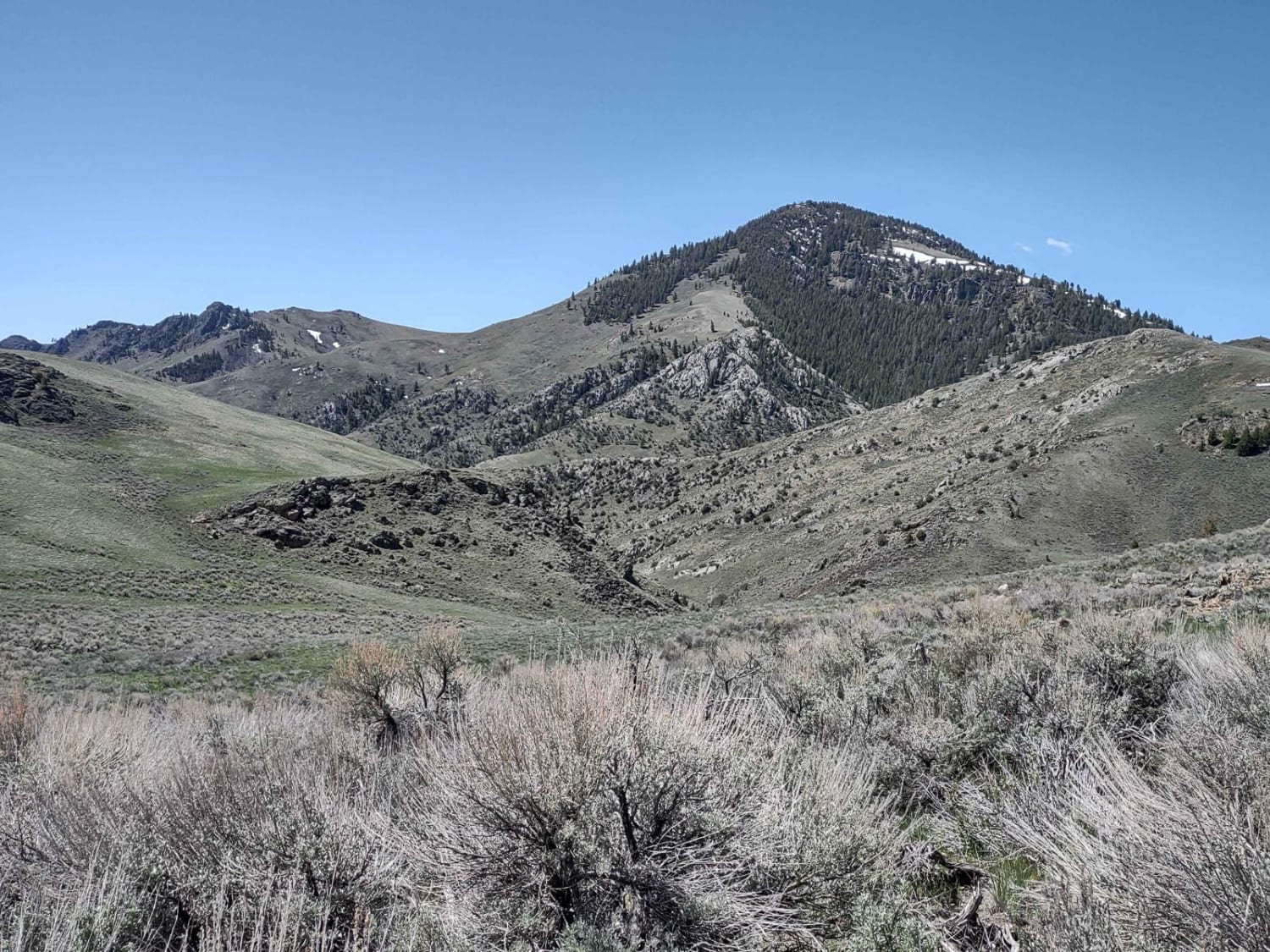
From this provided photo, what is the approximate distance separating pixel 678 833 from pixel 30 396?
6921 cm

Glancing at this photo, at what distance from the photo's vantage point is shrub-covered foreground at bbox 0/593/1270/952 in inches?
126

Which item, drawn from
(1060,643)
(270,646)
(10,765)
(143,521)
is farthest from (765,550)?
(10,765)

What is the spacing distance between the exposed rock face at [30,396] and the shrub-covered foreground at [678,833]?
60419 millimetres

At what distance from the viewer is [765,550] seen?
51219 millimetres

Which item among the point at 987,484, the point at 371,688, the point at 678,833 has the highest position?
the point at 987,484

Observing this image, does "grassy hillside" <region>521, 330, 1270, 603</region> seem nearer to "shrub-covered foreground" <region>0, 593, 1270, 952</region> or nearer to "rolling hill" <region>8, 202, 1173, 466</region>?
"shrub-covered foreground" <region>0, 593, 1270, 952</region>

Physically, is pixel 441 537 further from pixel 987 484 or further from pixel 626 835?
pixel 626 835

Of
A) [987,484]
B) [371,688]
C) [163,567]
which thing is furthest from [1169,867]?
[987,484]

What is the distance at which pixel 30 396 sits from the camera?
53.4m

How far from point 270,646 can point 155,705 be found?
7.96 meters

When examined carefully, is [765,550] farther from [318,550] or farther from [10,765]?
[10,765]

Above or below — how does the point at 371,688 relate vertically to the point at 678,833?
below

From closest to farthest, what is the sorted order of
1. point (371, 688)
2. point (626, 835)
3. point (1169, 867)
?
point (1169, 867) < point (626, 835) < point (371, 688)

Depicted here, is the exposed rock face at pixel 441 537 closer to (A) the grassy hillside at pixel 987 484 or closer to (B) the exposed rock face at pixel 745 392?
(A) the grassy hillside at pixel 987 484
